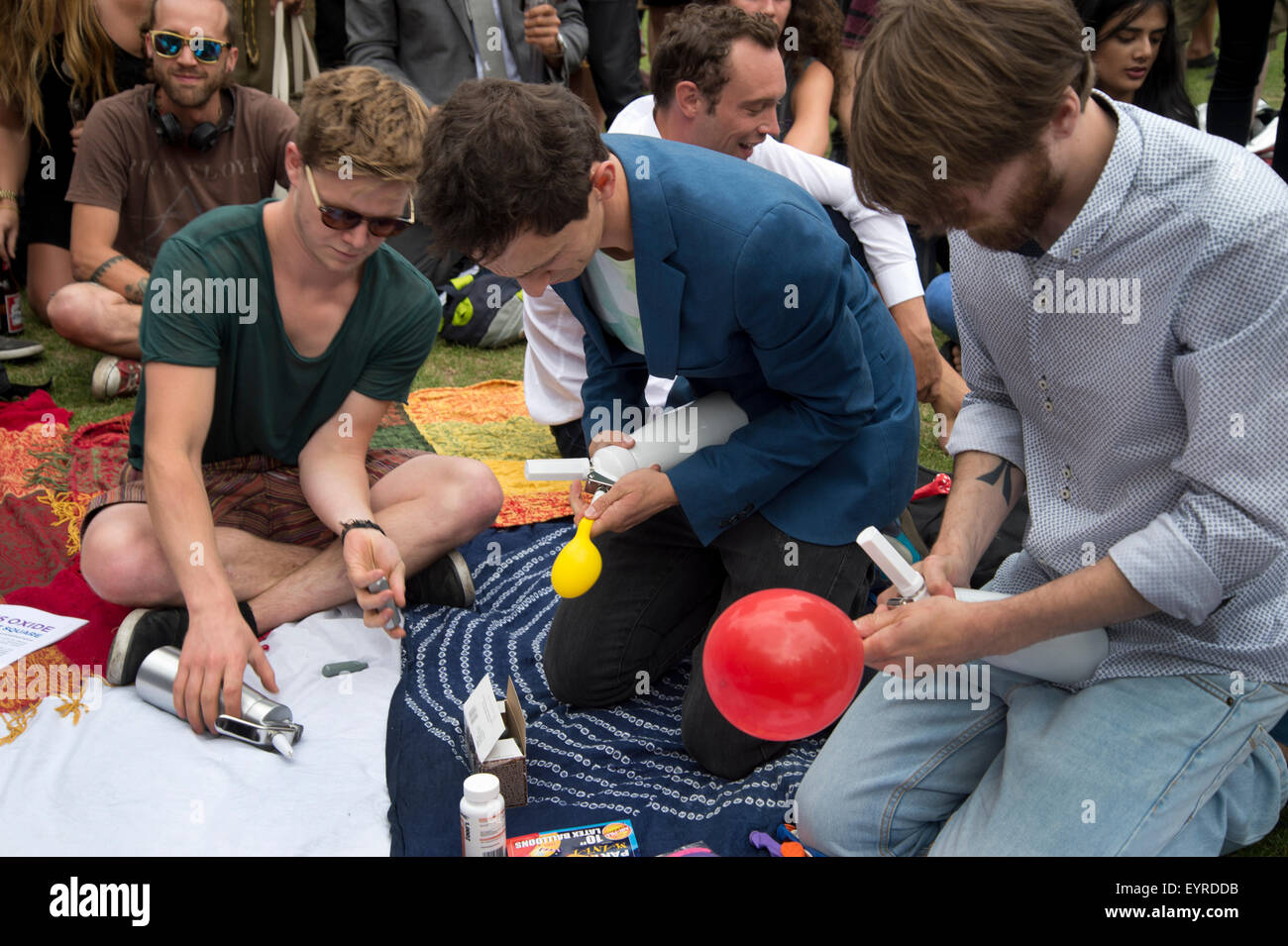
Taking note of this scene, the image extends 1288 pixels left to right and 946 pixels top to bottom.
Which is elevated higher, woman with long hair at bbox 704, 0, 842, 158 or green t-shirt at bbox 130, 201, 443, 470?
woman with long hair at bbox 704, 0, 842, 158

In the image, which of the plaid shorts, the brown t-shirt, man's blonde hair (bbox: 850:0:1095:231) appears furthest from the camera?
the brown t-shirt

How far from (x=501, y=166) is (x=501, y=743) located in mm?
1158

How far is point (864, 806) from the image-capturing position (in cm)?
201

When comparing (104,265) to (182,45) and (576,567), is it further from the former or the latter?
(576,567)

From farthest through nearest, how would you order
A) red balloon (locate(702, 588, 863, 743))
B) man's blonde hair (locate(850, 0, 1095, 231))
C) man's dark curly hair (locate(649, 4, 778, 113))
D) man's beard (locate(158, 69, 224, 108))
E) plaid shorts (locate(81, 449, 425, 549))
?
1. man's beard (locate(158, 69, 224, 108))
2. man's dark curly hair (locate(649, 4, 778, 113))
3. plaid shorts (locate(81, 449, 425, 549))
4. red balloon (locate(702, 588, 863, 743))
5. man's blonde hair (locate(850, 0, 1095, 231))

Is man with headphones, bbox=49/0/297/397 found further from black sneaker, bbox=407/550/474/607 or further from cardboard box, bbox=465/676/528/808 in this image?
cardboard box, bbox=465/676/528/808

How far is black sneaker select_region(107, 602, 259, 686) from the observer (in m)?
2.58

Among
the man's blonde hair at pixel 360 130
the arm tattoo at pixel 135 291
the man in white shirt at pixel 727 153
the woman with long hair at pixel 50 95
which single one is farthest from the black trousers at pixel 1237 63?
the woman with long hair at pixel 50 95

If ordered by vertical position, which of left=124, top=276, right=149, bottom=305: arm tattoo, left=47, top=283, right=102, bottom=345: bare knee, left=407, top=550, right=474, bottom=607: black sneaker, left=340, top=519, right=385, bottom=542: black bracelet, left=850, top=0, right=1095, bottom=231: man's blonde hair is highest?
left=850, top=0, right=1095, bottom=231: man's blonde hair

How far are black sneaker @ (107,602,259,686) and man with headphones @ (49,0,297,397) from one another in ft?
6.49

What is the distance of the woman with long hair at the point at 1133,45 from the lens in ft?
13.3

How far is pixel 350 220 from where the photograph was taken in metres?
2.57

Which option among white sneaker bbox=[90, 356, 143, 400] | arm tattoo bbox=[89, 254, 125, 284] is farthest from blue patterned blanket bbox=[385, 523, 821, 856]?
arm tattoo bbox=[89, 254, 125, 284]

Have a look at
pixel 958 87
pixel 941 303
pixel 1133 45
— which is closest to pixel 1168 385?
pixel 958 87
